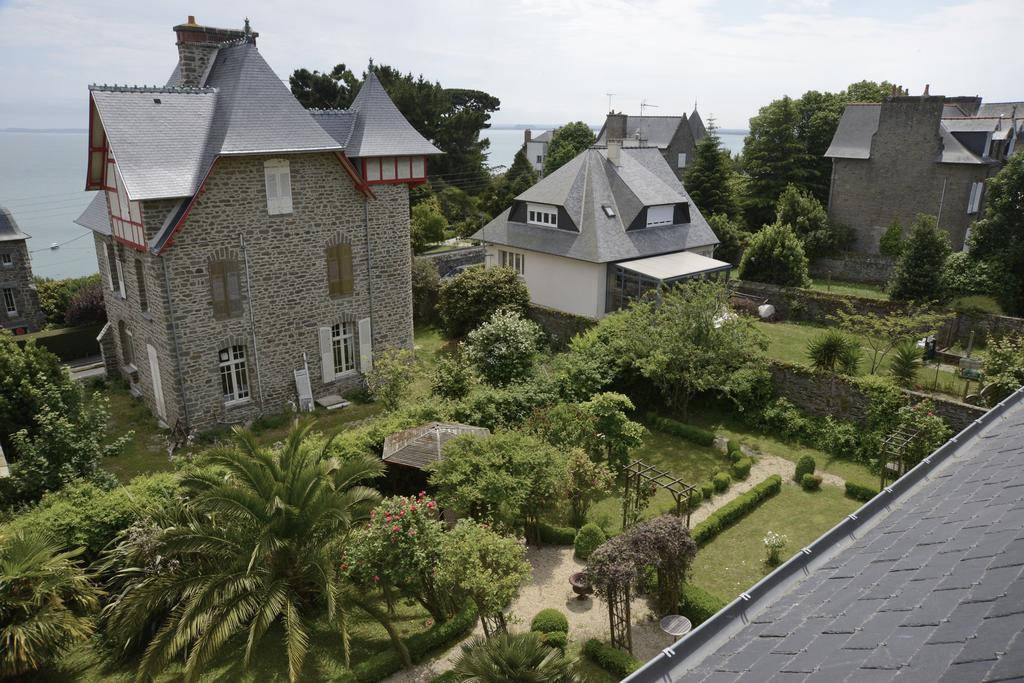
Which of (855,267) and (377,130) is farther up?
(377,130)

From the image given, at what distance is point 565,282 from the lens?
3219 cm

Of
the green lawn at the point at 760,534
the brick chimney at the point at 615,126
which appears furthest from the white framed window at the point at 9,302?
the green lawn at the point at 760,534

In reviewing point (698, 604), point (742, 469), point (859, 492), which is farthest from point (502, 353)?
point (859, 492)

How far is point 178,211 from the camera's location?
19797 mm

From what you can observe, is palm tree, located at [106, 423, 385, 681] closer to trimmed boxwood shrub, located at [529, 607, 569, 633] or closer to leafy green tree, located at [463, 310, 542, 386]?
trimmed boxwood shrub, located at [529, 607, 569, 633]

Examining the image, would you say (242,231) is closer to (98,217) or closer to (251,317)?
(251,317)

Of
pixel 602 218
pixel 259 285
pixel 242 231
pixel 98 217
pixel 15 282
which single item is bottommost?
pixel 15 282

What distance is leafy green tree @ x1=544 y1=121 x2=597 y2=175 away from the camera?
66375 mm

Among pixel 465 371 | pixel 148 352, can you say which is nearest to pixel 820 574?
pixel 465 371

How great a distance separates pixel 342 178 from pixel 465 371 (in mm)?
8223

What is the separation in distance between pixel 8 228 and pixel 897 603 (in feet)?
140

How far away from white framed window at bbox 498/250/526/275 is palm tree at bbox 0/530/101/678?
24.5 metres

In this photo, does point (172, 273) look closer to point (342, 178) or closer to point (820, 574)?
point (342, 178)

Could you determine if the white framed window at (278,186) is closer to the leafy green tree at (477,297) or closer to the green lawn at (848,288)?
the leafy green tree at (477,297)
